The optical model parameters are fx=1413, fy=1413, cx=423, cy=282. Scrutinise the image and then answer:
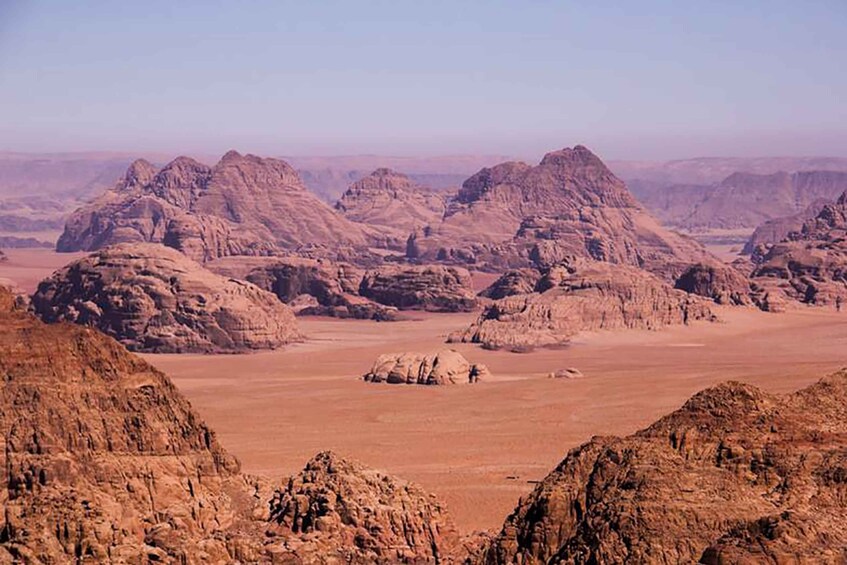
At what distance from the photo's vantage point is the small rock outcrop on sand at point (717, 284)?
364 feet

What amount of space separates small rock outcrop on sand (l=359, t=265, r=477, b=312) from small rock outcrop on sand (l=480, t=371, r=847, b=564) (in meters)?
93.5

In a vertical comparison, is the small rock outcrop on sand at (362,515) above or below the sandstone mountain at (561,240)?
above

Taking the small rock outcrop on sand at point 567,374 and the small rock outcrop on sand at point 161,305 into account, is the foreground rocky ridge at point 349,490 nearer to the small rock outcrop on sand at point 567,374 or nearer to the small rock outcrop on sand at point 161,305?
the small rock outcrop on sand at point 567,374

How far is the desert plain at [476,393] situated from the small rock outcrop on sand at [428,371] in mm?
1052

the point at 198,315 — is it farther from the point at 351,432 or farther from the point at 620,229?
the point at 620,229

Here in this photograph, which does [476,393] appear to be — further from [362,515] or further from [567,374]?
[362,515]

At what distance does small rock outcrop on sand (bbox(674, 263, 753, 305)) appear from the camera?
11106 cm

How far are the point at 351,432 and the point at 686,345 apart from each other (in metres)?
40.7

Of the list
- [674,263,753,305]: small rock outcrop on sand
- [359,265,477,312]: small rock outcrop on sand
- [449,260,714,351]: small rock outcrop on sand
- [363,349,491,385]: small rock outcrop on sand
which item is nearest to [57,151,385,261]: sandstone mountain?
[359,265,477,312]: small rock outcrop on sand

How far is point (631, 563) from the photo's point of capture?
758 inches

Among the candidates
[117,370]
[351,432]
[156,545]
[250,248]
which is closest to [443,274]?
[250,248]

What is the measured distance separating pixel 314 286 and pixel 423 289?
937cm

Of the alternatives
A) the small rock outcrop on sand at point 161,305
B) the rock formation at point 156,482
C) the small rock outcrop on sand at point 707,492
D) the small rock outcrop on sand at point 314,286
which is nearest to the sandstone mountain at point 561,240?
the small rock outcrop on sand at point 314,286

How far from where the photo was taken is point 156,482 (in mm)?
29109
